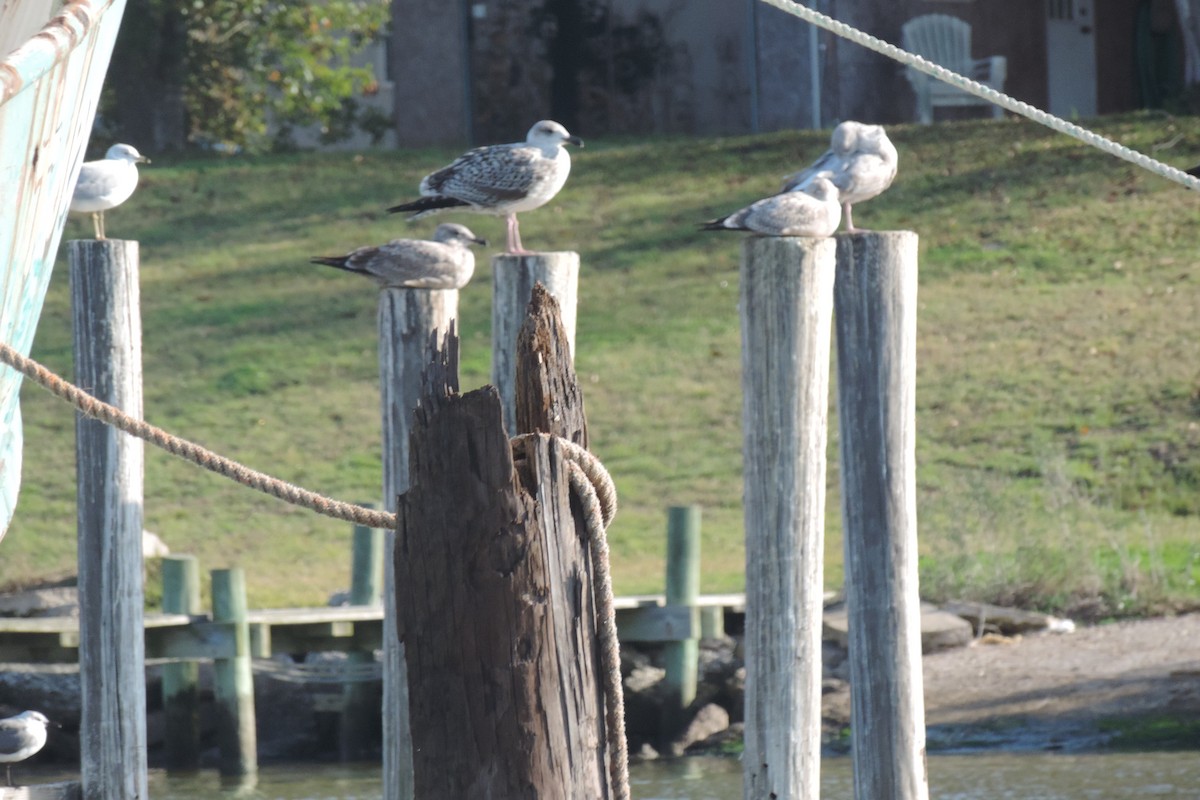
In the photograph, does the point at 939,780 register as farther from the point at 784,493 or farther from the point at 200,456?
the point at 200,456

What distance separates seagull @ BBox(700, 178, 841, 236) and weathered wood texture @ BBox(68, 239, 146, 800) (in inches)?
96.8

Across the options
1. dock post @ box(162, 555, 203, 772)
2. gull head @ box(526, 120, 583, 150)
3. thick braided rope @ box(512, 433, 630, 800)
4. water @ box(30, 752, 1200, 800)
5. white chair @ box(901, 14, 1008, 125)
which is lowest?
water @ box(30, 752, 1200, 800)

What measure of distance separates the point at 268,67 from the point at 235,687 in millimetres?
17359

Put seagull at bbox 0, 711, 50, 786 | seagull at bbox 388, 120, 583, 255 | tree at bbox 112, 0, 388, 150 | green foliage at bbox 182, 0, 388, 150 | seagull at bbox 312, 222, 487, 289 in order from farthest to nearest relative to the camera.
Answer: green foliage at bbox 182, 0, 388, 150
tree at bbox 112, 0, 388, 150
seagull at bbox 0, 711, 50, 786
seagull at bbox 388, 120, 583, 255
seagull at bbox 312, 222, 487, 289

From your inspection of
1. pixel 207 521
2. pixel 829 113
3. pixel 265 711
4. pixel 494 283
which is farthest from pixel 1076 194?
pixel 494 283

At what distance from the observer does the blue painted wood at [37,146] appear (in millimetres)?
4953

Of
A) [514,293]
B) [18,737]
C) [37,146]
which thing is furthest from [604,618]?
[18,737]

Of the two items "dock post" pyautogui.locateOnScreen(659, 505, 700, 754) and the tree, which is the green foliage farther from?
"dock post" pyautogui.locateOnScreen(659, 505, 700, 754)

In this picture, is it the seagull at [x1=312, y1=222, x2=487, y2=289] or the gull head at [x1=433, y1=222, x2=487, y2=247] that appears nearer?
the seagull at [x1=312, y1=222, x2=487, y2=289]

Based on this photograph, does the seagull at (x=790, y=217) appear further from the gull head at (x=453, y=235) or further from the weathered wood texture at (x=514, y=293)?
the gull head at (x=453, y=235)

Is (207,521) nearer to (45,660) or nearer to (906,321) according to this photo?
(45,660)

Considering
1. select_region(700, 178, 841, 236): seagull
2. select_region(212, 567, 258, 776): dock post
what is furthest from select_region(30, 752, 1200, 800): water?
select_region(700, 178, 841, 236): seagull

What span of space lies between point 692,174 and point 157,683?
1187 cm

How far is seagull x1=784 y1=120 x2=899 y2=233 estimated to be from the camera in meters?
8.05
